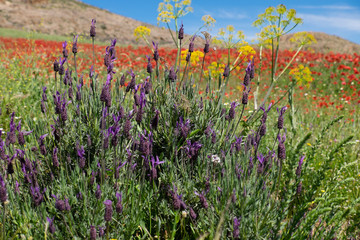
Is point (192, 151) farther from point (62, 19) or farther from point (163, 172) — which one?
point (62, 19)

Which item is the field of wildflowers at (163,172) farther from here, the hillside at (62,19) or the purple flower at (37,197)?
the hillside at (62,19)

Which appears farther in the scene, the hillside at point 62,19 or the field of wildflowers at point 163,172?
the hillside at point 62,19

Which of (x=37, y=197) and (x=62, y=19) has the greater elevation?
(x=62, y=19)

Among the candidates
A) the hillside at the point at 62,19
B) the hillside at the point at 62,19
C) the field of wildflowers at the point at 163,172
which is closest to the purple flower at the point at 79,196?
the field of wildflowers at the point at 163,172

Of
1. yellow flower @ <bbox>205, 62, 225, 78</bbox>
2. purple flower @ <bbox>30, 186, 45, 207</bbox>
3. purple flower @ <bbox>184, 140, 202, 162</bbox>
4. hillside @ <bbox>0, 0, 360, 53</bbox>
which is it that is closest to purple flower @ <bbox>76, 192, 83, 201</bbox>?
A: purple flower @ <bbox>30, 186, 45, 207</bbox>

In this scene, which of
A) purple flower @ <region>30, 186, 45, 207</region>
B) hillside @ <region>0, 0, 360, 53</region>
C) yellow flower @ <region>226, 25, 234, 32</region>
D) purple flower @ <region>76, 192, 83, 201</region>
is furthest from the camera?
hillside @ <region>0, 0, 360, 53</region>

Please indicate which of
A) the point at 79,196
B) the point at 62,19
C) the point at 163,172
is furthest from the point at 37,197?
the point at 62,19

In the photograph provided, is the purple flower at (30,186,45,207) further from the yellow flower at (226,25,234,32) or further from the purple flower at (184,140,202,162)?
the yellow flower at (226,25,234,32)

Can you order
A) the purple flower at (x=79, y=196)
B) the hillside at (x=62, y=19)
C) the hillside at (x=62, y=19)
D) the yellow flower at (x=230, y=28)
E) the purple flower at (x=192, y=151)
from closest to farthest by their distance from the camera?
the purple flower at (x=79, y=196), the purple flower at (x=192, y=151), the yellow flower at (x=230, y=28), the hillside at (x=62, y=19), the hillside at (x=62, y=19)

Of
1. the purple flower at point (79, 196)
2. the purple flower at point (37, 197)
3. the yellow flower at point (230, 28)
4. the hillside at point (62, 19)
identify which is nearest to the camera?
the purple flower at point (37, 197)

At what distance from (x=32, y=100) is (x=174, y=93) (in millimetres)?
3346

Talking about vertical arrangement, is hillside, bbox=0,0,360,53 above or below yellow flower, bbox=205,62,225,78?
above

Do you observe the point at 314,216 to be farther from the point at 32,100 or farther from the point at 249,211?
the point at 32,100

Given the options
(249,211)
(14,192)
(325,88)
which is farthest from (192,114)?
(325,88)
